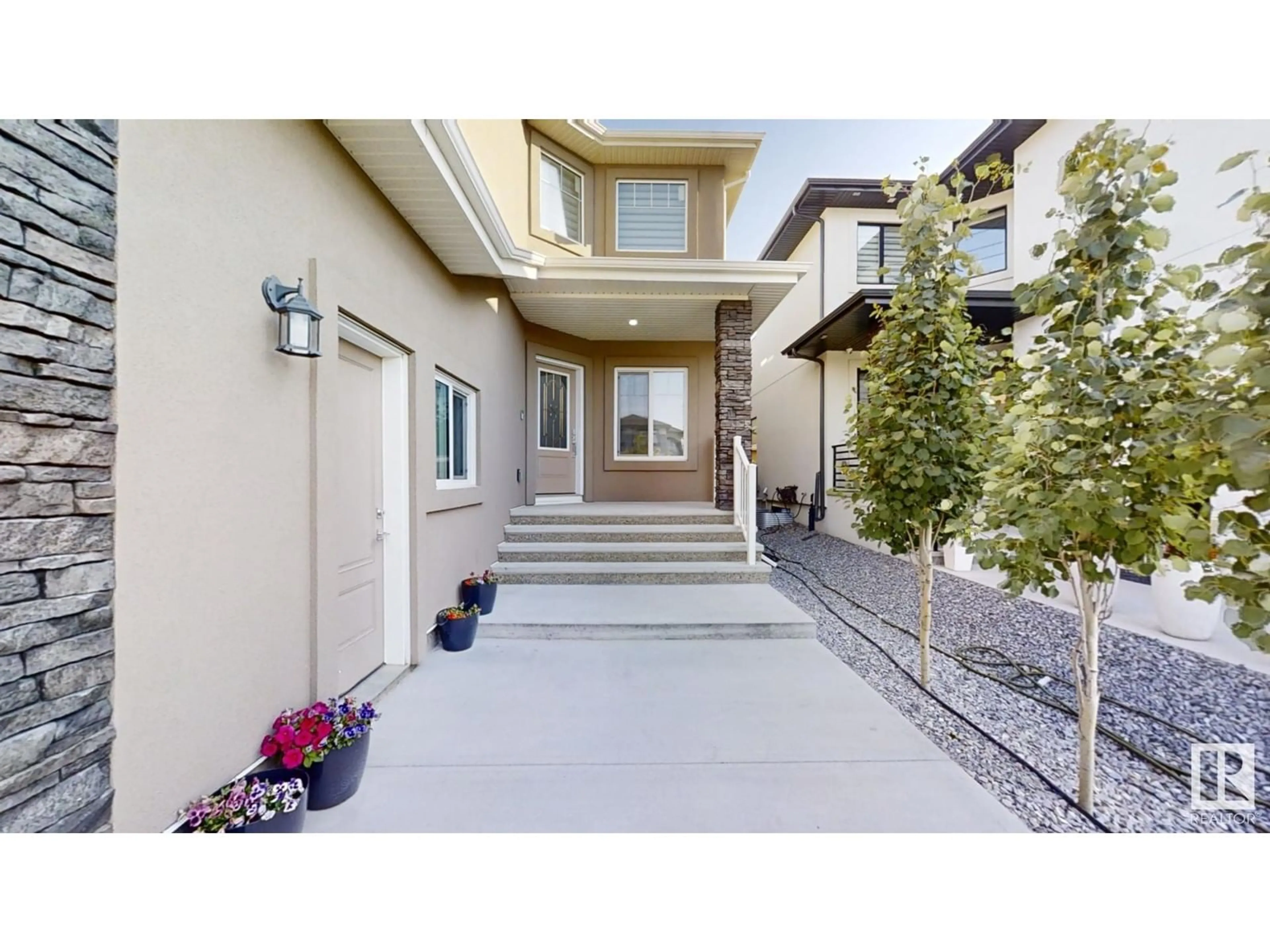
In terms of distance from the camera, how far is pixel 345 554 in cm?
279

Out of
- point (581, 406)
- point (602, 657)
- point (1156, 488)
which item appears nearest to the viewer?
point (1156, 488)

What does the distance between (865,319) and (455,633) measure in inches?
299

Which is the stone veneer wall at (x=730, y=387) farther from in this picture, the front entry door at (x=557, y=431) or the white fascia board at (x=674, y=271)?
the front entry door at (x=557, y=431)

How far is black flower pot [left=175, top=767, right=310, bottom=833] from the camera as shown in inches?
63.3

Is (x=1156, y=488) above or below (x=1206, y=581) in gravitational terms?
above

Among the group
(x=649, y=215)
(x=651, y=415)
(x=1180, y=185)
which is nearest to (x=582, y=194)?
(x=649, y=215)

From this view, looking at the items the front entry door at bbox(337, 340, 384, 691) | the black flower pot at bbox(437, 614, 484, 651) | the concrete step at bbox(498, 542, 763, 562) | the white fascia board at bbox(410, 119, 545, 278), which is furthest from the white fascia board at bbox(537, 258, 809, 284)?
the black flower pot at bbox(437, 614, 484, 651)

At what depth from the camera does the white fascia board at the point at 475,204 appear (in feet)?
8.30

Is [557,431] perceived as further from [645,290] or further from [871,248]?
[871,248]

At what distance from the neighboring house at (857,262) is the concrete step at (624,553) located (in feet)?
4.64
